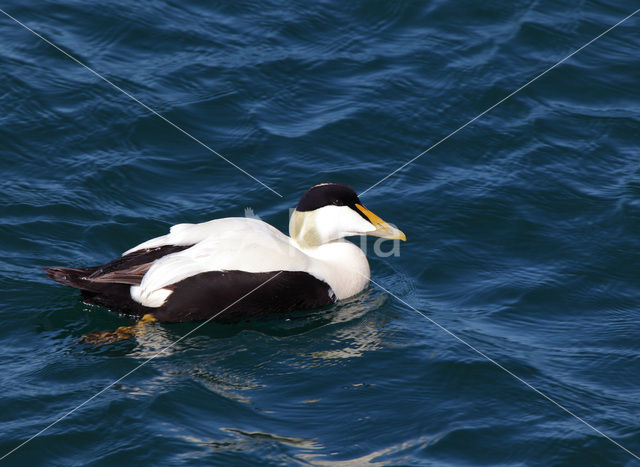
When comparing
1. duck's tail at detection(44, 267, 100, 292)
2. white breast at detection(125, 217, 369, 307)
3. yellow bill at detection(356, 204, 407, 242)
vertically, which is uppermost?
yellow bill at detection(356, 204, 407, 242)

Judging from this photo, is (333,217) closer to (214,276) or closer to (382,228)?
(382,228)

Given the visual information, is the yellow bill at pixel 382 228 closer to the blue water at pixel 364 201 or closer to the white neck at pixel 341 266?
the white neck at pixel 341 266

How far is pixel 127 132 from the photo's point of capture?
329 inches

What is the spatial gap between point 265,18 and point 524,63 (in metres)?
2.63

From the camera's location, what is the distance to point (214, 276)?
6191 mm

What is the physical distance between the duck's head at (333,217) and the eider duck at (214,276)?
16 mm

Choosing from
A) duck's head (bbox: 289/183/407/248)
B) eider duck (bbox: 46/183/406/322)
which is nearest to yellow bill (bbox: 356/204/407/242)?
duck's head (bbox: 289/183/407/248)

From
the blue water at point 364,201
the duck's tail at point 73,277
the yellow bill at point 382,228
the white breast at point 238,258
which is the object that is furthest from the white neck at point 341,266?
the duck's tail at point 73,277

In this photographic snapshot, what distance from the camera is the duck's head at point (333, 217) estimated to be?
22.0 ft

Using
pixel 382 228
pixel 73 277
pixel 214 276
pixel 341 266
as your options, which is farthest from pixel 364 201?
pixel 73 277

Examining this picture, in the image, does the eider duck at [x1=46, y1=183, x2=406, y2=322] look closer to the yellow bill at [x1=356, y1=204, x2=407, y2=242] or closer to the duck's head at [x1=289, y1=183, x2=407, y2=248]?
the duck's head at [x1=289, y1=183, x2=407, y2=248]

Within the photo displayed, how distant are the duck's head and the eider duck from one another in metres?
0.02

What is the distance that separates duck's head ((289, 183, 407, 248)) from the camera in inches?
264

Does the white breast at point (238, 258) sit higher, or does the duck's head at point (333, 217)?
the duck's head at point (333, 217)
